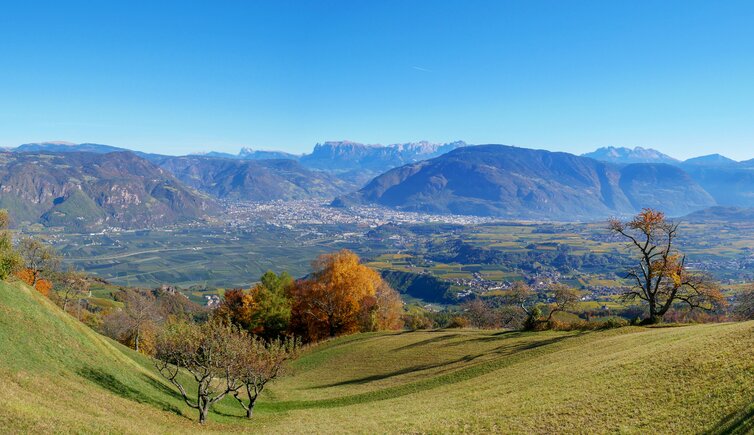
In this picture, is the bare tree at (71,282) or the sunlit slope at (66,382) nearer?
the sunlit slope at (66,382)

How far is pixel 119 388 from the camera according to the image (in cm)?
3033

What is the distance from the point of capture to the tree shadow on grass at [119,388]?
96.3 feet

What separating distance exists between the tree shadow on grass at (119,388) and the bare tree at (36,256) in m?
53.5

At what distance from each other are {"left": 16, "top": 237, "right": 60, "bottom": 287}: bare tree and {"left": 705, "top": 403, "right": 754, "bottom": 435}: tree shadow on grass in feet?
286

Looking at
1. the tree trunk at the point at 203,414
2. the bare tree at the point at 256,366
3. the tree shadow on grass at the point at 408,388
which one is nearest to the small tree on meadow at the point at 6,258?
the tree trunk at the point at 203,414

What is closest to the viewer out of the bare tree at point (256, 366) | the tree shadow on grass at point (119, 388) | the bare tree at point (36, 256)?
the tree shadow on grass at point (119, 388)

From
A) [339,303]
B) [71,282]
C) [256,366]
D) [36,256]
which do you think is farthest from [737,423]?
[71,282]

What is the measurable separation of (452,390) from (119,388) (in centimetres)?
2498

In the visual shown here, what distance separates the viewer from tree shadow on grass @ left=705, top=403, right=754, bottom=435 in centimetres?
1713

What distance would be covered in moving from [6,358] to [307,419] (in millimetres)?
19462

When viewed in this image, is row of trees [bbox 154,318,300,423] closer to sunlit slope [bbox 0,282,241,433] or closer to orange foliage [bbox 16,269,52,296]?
sunlit slope [bbox 0,282,241,433]

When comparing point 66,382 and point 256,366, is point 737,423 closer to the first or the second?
point 256,366

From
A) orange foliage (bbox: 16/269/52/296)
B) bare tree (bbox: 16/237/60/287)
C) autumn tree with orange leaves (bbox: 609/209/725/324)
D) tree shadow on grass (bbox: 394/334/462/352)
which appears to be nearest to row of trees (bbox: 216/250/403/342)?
tree shadow on grass (bbox: 394/334/462/352)

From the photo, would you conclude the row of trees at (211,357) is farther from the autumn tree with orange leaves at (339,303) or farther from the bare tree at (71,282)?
the bare tree at (71,282)
